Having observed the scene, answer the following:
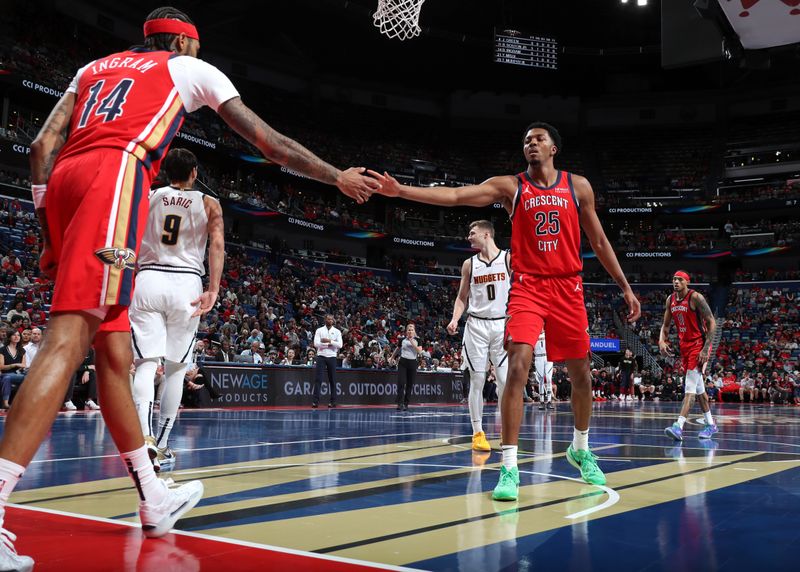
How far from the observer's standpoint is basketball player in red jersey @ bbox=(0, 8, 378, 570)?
255 cm

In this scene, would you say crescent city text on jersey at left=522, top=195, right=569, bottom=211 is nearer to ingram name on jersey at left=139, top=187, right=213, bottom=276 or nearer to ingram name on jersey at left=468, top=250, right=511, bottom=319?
ingram name on jersey at left=139, top=187, right=213, bottom=276

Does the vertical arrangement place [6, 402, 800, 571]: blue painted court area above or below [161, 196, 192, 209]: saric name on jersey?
below

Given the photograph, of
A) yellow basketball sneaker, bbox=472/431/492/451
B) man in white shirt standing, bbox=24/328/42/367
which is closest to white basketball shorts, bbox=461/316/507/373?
yellow basketball sneaker, bbox=472/431/492/451

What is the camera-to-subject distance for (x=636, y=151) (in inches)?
1850

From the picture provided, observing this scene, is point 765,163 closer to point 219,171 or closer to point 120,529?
point 219,171

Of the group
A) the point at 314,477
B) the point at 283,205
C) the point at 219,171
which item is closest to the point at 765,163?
the point at 283,205

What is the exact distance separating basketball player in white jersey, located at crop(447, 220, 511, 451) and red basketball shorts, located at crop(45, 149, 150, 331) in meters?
5.28

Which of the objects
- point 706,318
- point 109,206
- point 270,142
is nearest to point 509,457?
point 270,142

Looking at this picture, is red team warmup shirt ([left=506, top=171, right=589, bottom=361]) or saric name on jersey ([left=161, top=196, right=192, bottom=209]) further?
saric name on jersey ([left=161, top=196, right=192, bottom=209])

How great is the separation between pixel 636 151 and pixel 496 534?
47.7 meters

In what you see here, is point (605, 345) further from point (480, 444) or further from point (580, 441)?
point (580, 441)

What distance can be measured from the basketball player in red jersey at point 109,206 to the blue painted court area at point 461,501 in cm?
72

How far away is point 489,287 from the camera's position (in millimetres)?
7816

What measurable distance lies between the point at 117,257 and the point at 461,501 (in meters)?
2.37
